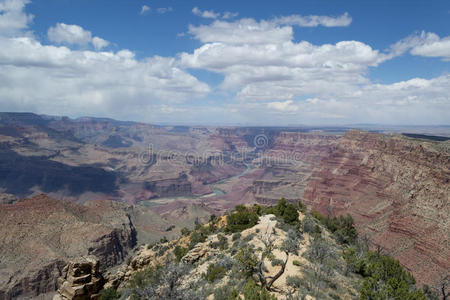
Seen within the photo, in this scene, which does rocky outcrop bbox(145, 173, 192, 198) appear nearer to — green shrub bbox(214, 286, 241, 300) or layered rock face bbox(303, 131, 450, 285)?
layered rock face bbox(303, 131, 450, 285)

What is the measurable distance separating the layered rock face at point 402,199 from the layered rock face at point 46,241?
6564 centimetres

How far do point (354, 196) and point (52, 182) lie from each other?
18444 cm

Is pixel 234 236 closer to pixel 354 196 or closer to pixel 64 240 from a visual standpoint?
pixel 64 240

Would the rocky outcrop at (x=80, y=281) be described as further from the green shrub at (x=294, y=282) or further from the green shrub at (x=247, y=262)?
the green shrub at (x=294, y=282)

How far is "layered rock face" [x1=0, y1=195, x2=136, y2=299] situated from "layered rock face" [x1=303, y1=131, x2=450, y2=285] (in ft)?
215

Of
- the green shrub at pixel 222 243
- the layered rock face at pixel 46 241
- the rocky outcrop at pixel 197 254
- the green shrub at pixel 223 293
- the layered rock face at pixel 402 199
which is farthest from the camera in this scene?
the layered rock face at pixel 46 241

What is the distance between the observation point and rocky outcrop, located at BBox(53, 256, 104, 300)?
19922 millimetres

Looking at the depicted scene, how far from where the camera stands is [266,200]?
135m

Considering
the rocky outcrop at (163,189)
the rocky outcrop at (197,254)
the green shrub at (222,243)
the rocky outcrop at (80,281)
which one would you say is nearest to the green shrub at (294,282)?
the green shrub at (222,243)

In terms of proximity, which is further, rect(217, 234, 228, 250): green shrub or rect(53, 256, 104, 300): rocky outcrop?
rect(217, 234, 228, 250): green shrub

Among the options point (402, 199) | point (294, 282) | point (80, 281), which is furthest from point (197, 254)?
point (402, 199)

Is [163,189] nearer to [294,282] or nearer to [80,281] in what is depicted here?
[80,281]

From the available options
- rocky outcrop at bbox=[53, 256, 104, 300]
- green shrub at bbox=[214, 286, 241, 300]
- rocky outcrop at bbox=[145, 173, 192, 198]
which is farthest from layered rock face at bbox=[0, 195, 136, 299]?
rocky outcrop at bbox=[145, 173, 192, 198]

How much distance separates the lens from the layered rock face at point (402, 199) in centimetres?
4688
